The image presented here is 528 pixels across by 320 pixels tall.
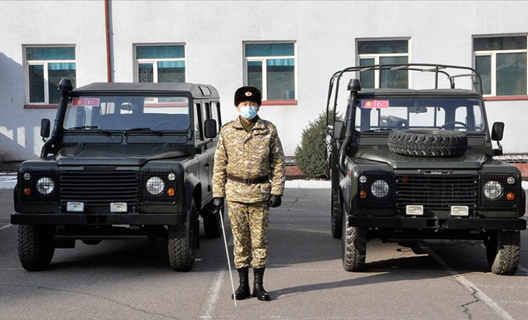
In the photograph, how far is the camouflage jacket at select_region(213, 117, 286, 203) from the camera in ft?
25.3

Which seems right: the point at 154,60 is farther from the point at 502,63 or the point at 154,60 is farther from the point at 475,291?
the point at 475,291

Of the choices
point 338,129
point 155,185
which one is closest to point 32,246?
point 155,185

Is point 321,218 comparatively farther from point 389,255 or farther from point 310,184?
point 310,184

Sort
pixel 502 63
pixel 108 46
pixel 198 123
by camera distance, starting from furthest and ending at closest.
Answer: pixel 108 46 → pixel 502 63 → pixel 198 123

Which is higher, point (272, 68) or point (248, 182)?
point (272, 68)

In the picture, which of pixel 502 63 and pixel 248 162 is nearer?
pixel 248 162

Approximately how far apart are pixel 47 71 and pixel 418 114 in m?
15.6

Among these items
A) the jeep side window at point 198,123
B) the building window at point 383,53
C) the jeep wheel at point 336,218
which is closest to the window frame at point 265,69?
the building window at point 383,53

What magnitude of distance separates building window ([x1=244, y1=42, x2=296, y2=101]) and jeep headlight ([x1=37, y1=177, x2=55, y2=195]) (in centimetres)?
1486

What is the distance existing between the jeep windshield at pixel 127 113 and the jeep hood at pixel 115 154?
0.34 meters

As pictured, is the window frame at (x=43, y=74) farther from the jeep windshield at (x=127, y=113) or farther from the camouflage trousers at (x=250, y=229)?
the camouflage trousers at (x=250, y=229)

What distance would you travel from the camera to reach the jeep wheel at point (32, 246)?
8961 millimetres

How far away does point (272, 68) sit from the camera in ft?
76.9

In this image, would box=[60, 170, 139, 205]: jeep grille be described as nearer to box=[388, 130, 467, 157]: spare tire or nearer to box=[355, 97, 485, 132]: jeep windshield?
box=[388, 130, 467, 157]: spare tire
